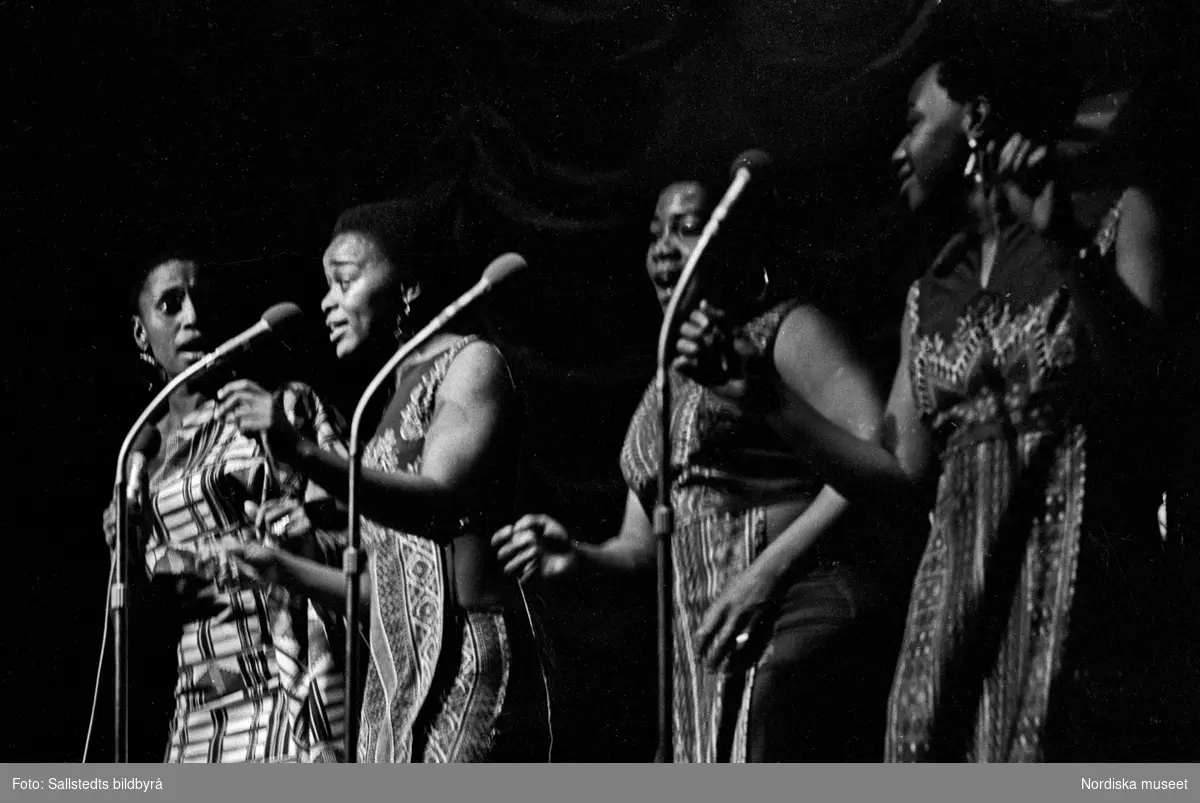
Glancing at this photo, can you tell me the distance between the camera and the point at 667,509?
3855mm

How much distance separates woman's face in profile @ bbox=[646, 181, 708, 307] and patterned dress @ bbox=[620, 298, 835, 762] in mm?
245

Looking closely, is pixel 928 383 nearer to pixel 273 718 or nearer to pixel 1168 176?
pixel 1168 176

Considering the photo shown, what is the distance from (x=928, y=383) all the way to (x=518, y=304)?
0.97m

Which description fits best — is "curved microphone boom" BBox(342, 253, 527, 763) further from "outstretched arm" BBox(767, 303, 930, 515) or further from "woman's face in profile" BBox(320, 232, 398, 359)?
"outstretched arm" BBox(767, 303, 930, 515)

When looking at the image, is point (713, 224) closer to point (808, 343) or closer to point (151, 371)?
point (808, 343)

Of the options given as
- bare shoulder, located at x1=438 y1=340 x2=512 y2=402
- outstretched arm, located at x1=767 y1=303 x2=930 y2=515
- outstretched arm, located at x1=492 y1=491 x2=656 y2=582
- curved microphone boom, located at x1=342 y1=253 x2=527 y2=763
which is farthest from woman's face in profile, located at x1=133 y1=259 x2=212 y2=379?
outstretched arm, located at x1=767 y1=303 x2=930 y2=515

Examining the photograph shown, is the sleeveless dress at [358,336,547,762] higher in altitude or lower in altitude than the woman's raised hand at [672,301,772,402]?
lower

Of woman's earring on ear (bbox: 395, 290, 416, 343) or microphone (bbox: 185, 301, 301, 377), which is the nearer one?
microphone (bbox: 185, 301, 301, 377)

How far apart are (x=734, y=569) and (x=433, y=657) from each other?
63 centimetres

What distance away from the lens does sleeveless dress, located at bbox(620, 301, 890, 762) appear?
3.89 meters

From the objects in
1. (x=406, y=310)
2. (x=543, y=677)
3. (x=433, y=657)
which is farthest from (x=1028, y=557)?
(x=406, y=310)

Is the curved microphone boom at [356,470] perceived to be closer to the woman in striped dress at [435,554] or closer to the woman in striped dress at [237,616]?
the woman in striped dress at [435,554]

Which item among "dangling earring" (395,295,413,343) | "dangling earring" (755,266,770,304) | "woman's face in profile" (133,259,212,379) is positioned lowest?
"dangling earring" (755,266,770,304)

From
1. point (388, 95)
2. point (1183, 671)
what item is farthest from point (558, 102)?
point (1183, 671)
